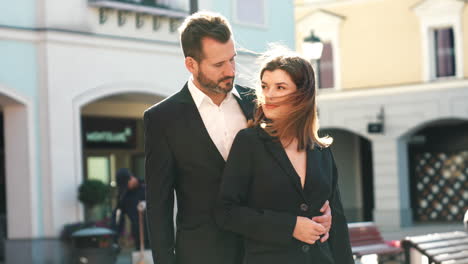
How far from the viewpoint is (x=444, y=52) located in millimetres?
27016

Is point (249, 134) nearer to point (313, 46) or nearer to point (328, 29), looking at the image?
point (313, 46)

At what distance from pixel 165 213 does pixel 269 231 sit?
2.00ft

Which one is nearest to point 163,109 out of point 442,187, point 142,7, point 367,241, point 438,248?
point 438,248

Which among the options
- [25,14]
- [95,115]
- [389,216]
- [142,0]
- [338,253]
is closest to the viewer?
[338,253]

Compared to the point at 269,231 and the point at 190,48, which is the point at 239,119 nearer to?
the point at 190,48

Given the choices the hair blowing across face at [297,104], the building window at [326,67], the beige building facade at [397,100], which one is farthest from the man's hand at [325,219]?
the building window at [326,67]

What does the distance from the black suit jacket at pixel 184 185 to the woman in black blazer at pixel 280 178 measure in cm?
18

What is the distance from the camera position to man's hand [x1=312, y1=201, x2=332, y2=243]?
3635 mm

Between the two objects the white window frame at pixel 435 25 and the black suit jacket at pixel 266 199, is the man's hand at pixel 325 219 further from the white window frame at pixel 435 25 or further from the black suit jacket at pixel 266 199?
the white window frame at pixel 435 25

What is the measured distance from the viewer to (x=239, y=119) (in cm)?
403

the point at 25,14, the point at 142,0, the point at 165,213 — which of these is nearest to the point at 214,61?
the point at 165,213

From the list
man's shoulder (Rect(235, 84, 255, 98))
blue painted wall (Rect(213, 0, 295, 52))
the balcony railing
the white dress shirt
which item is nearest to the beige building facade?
blue painted wall (Rect(213, 0, 295, 52))

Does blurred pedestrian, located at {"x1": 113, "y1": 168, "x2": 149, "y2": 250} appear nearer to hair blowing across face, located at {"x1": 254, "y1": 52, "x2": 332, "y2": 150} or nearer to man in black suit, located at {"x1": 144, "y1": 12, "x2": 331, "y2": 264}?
man in black suit, located at {"x1": 144, "y1": 12, "x2": 331, "y2": 264}

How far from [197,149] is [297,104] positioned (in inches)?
21.5
